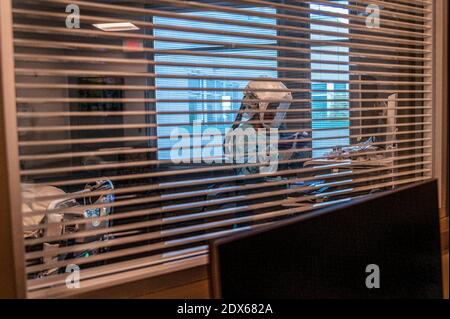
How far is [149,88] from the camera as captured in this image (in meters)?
1.20

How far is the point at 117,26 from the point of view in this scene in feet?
3.85

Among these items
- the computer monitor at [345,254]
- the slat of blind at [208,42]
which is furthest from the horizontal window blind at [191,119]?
the computer monitor at [345,254]

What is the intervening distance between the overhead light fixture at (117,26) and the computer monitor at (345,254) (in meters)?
0.60

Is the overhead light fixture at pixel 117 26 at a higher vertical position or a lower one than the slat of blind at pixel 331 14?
lower

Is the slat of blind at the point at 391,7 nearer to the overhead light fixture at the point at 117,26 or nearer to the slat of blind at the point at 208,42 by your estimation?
the slat of blind at the point at 208,42

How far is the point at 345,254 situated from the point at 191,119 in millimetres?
546

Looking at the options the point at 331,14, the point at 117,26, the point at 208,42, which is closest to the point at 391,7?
the point at 331,14

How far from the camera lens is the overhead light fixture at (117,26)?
115 cm

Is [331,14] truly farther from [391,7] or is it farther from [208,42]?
[208,42]

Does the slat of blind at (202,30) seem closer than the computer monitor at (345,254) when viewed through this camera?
No
